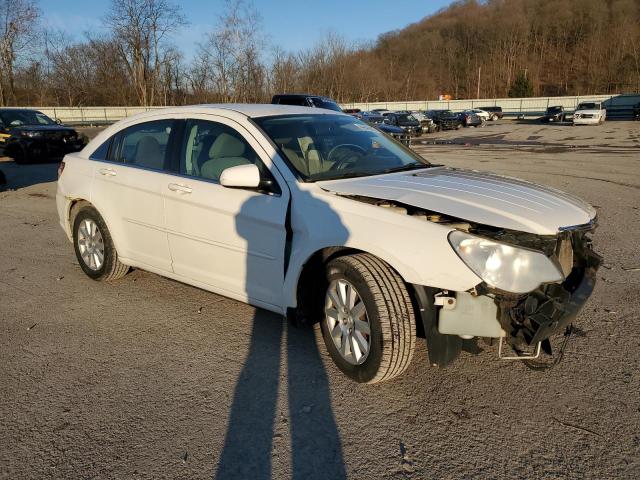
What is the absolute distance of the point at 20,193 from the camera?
11148mm

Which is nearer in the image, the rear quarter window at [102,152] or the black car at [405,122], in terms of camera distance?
the rear quarter window at [102,152]

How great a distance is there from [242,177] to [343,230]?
2.61 ft

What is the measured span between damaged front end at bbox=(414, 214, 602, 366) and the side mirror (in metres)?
1.28

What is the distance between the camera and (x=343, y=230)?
3148 millimetres

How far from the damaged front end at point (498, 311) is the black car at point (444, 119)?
1553 inches

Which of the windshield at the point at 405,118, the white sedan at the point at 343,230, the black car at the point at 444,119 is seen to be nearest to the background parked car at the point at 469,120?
the black car at the point at 444,119

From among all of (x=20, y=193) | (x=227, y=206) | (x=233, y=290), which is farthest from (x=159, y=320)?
(x=20, y=193)

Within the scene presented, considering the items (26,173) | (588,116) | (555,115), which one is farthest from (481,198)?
(555,115)

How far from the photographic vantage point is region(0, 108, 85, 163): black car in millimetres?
16031

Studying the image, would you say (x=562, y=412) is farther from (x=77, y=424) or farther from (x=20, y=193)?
(x=20, y=193)

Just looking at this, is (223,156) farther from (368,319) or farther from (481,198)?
(481,198)

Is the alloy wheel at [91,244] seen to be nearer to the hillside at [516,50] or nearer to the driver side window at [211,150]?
the driver side window at [211,150]

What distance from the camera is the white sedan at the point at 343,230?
9.22ft

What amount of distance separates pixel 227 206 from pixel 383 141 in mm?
1561
